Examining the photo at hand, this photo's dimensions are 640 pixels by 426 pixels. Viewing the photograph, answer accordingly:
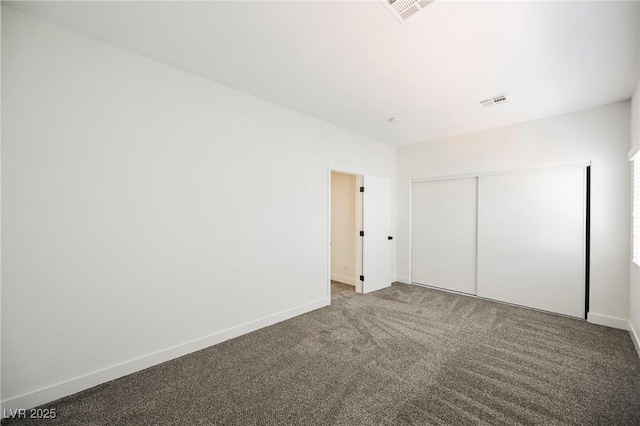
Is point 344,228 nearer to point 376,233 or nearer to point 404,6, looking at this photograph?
point 376,233

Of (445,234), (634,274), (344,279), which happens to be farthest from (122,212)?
(634,274)

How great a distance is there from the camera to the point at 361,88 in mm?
2938

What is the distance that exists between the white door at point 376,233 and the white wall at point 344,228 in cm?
49

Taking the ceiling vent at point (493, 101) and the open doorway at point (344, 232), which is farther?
the open doorway at point (344, 232)

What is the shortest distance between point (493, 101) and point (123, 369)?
481cm

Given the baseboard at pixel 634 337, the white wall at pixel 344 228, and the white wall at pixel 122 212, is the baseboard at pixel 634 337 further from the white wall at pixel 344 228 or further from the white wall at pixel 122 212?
the white wall at pixel 122 212

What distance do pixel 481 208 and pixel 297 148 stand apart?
3.22 m

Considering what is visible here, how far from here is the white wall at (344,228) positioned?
5234 mm

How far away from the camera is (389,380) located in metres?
2.20

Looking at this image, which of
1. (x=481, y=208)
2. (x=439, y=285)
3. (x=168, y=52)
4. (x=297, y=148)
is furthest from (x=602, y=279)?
(x=168, y=52)

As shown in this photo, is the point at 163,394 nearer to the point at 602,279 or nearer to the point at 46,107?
the point at 46,107

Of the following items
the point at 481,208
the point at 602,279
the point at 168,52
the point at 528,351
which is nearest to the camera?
the point at 168,52

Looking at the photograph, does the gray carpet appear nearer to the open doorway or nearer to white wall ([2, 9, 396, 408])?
white wall ([2, 9, 396, 408])

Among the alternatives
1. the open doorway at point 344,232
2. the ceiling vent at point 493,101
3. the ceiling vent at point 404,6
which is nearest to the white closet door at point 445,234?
the open doorway at point 344,232
